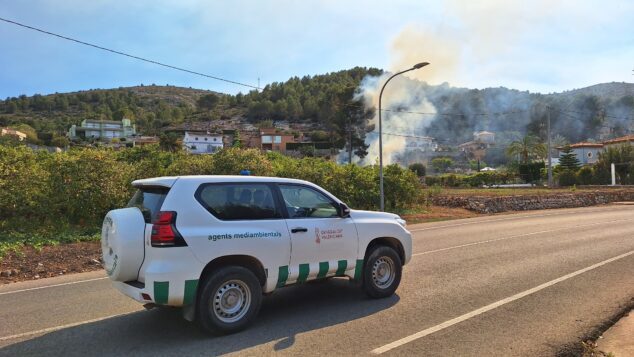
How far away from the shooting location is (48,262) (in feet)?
35.6

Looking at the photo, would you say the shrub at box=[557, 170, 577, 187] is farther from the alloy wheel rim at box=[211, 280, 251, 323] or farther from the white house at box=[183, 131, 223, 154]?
the white house at box=[183, 131, 223, 154]

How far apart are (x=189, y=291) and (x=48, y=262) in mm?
7741

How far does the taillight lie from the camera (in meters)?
4.85

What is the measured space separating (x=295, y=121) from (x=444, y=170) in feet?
186

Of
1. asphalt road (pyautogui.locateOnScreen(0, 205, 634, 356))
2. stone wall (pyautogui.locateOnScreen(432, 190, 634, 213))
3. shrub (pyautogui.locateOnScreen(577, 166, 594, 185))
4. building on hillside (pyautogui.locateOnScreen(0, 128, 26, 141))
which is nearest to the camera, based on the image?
asphalt road (pyautogui.locateOnScreen(0, 205, 634, 356))

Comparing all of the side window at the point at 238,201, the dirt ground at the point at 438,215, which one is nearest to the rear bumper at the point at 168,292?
the side window at the point at 238,201

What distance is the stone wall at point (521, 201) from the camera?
2789cm

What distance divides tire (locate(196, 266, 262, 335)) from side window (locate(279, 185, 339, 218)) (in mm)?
1022

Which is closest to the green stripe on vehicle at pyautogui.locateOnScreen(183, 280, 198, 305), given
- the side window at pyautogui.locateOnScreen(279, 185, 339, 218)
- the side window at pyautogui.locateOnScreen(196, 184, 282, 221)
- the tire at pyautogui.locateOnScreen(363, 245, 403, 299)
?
the side window at pyautogui.locateOnScreen(196, 184, 282, 221)

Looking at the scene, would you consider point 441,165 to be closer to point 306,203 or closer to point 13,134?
point 13,134

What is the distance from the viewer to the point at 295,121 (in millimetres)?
146750

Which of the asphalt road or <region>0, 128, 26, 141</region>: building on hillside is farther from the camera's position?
<region>0, 128, 26, 141</region>: building on hillside

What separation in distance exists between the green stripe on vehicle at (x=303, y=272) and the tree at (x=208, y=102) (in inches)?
6777

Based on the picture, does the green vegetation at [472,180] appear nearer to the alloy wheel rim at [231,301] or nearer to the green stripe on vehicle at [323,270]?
the green stripe on vehicle at [323,270]
